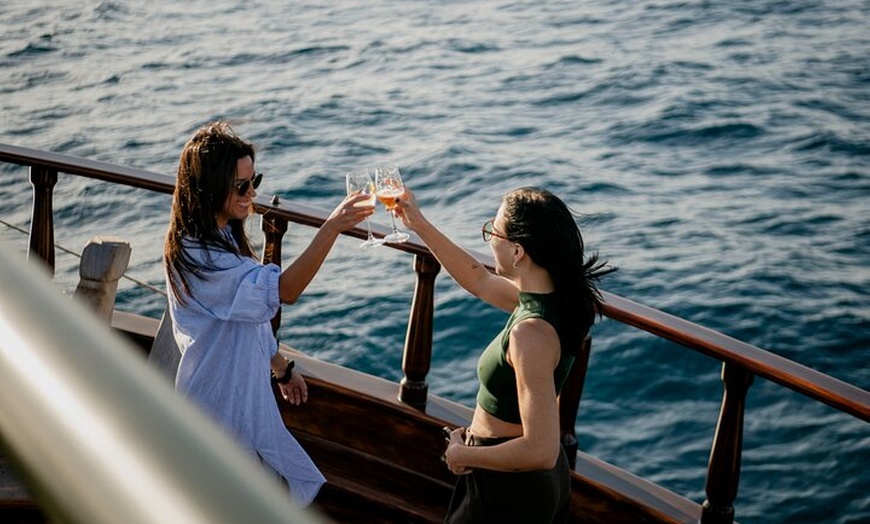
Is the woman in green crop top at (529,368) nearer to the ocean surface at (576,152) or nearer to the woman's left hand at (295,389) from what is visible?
the woman's left hand at (295,389)

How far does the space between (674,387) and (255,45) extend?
10701 mm

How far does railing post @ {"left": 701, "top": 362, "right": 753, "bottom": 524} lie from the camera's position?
341 centimetres

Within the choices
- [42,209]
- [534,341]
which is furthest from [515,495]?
[42,209]

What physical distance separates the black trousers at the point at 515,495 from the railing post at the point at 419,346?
1120 mm

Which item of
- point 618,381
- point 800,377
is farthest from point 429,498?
point 618,381

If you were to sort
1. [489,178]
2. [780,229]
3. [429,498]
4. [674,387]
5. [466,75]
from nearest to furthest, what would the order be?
1. [429,498]
2. [674,387]
3. [780,229]
4. [489,178]
5. [466,75]

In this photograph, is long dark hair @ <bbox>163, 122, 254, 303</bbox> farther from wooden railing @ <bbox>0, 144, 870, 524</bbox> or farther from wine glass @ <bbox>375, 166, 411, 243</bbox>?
wooden railing @ <bbox>0, 144, 870, 524</bbox>

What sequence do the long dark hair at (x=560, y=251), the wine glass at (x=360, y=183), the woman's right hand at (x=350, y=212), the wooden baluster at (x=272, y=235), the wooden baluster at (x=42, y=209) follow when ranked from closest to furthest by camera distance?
the long dark hair at (x=560, y=251) < the woman's right hand at (x=350, y=212) < the wine glass at (x=360, y=183) < the wooden baluster at (x=272, y=235) < the wooden baluster at (x=42, y=209)

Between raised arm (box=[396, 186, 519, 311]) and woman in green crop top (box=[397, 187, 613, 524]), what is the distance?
1.08 ft

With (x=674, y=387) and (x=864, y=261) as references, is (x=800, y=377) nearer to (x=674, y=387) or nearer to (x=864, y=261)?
(x=674, y=387)

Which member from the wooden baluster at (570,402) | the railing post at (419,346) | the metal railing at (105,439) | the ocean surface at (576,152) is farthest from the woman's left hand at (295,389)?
the ocean surface at (576,152)

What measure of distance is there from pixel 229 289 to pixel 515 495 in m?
0.82

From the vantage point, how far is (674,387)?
358 inches

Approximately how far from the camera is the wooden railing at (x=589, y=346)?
125 inches
